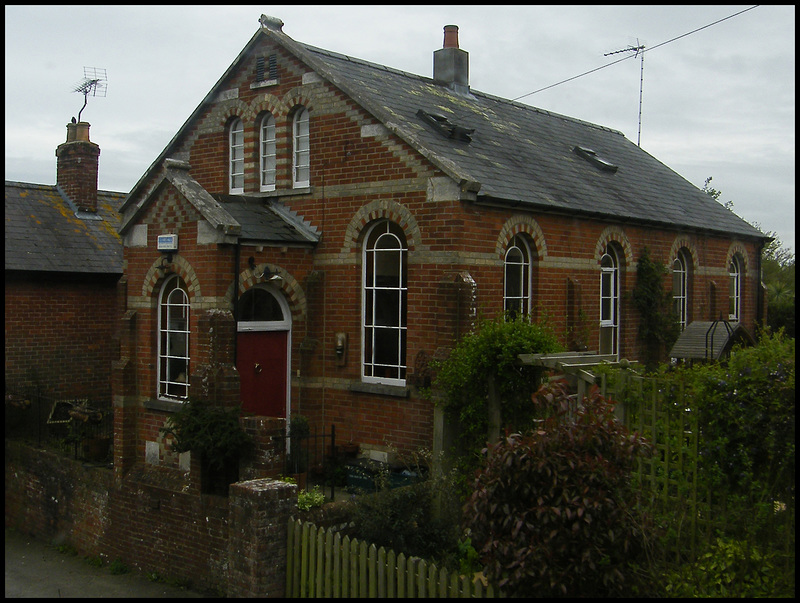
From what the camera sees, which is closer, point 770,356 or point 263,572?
point 770,356

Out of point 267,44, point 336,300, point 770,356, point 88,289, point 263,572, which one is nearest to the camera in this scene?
point 770,356


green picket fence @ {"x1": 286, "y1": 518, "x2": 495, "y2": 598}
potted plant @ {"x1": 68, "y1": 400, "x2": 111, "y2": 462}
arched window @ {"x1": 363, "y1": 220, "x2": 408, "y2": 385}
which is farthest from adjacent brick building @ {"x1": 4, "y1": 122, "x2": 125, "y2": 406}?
green picket fence @ {"x1": 286, "y1": 518, "x2": 495, "y2": 598}

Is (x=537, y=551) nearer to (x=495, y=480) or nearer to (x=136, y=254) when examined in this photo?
(x=495, y=480)

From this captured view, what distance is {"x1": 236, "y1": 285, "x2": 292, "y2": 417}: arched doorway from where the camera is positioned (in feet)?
44.8

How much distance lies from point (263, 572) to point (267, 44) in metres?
10.4

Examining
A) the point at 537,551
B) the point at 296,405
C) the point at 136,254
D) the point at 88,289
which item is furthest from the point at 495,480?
the point at 88,289

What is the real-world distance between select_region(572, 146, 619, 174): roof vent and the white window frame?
7.67 meters

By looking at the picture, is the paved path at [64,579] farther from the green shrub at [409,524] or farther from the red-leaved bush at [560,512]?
the red-leaved bush at [560,512]

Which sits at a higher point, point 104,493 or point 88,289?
point 88,289

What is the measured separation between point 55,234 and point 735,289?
1741cm

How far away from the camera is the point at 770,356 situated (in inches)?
300

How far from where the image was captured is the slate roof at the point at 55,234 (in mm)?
17953

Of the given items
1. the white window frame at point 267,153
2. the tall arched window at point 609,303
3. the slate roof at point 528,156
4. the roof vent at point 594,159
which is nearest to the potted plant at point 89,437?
the white window frame at point 267,153

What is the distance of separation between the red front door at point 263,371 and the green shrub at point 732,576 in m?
7.96
